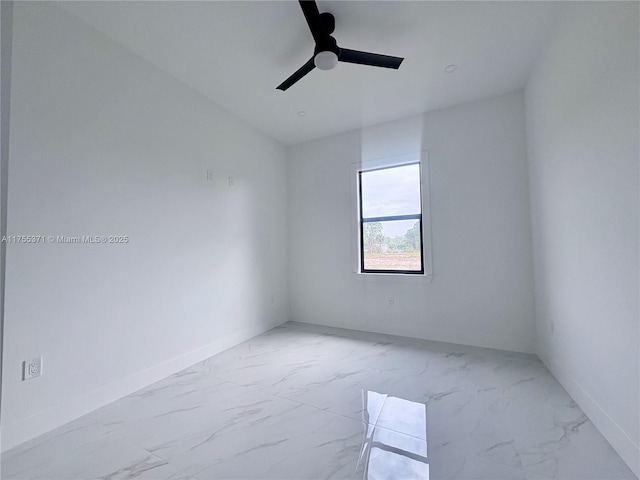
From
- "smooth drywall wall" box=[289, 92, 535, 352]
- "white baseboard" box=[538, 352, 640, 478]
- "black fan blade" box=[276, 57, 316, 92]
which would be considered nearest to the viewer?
"white baseboard" box=[538, 352, 640, 478]

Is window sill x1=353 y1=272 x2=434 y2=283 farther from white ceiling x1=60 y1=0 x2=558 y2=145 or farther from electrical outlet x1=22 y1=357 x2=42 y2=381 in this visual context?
electrical outlet x1=22 y1=357 x2=42 y2=381

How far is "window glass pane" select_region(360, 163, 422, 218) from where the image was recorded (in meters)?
3.57

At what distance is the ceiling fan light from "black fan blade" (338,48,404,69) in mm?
65

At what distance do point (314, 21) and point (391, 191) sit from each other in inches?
92.8

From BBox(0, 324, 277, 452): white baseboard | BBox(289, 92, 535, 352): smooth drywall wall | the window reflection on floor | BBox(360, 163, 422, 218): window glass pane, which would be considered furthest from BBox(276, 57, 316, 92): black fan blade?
BBox(0, 324, 277, 452): white baseboard

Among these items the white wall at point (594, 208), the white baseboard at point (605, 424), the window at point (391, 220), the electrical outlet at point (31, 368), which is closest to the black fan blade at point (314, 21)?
the white wall at point (594, 208)

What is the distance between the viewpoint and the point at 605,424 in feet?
5.21

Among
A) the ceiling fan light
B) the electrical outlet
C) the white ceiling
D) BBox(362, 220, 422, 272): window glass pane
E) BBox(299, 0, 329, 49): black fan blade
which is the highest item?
the white ceiling

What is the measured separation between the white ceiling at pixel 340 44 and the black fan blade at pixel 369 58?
0.26 metres

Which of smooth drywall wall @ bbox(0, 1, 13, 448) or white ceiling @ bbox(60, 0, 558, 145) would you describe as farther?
white ceiling @ bbox(60, 0, 558, 145)

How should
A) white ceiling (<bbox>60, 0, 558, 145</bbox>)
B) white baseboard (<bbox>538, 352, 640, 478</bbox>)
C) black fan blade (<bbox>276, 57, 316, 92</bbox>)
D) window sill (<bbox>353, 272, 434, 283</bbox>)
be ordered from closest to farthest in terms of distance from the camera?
white baseboard (<bbox>538, 352, 640, 478</bbox>), white ceiling (<bbox>60, 0, 558, 145</bbox>), black fan blade (<bbox>276, 57, 316, 92</bbox>), window sill (<bbox>353, 272, 434, 283</bbox>)

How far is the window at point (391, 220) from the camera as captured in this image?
3539 mm

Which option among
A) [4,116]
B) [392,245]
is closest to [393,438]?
A: [392,245]

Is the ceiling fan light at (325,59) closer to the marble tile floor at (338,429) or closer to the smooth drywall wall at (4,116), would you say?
the smooth drywall wall at (4,116)
